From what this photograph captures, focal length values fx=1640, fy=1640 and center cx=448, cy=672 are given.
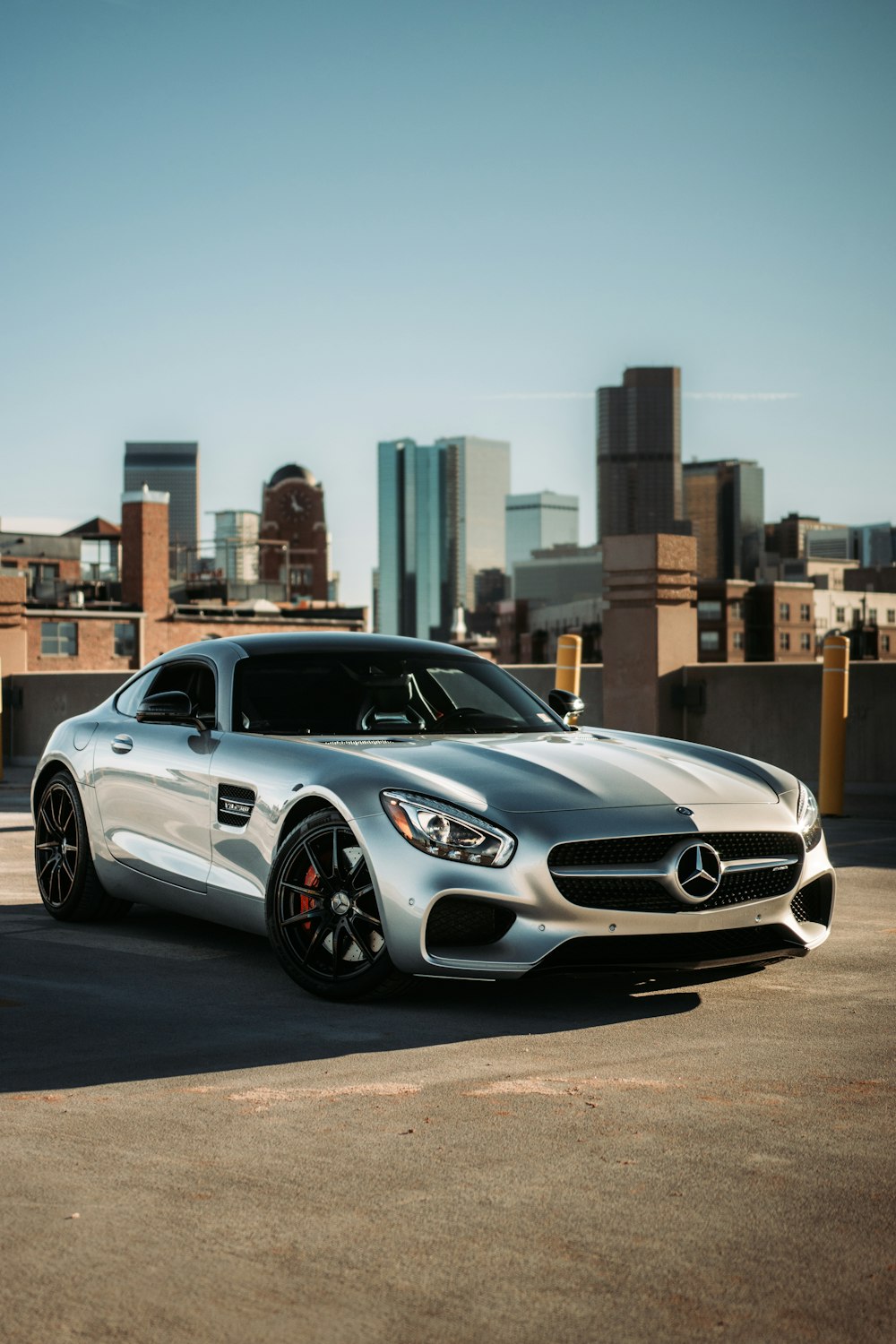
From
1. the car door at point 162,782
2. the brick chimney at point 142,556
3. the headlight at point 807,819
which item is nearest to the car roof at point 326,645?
the car door at point 162,782

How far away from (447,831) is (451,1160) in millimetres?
1767

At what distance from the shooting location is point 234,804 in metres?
6.70

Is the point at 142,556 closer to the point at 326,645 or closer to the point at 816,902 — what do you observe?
the point at 326,645

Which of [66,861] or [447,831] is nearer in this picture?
[447,831]

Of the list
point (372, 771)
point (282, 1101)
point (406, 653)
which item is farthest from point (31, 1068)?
point (406, 653)

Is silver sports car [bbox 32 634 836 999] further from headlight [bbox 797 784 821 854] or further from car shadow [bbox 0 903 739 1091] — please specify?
car shadow [bbox 0 903 739 1091]

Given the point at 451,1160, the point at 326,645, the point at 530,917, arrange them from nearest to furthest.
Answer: the point at 451,1160 < the point at 530,917 < the point at 326,645

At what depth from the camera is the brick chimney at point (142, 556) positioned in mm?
88188

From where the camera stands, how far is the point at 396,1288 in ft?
10.5

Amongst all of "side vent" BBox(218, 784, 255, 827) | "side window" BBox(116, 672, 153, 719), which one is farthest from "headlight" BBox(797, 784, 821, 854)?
"side window" BBox(116, 672, 153, 719)

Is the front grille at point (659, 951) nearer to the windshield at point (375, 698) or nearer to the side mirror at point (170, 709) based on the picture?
the windshield at point (375, 698)

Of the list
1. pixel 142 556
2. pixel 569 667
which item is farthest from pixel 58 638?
pixel 569 667

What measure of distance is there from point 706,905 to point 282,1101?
1.86 meters

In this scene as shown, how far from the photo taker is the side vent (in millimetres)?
6590
